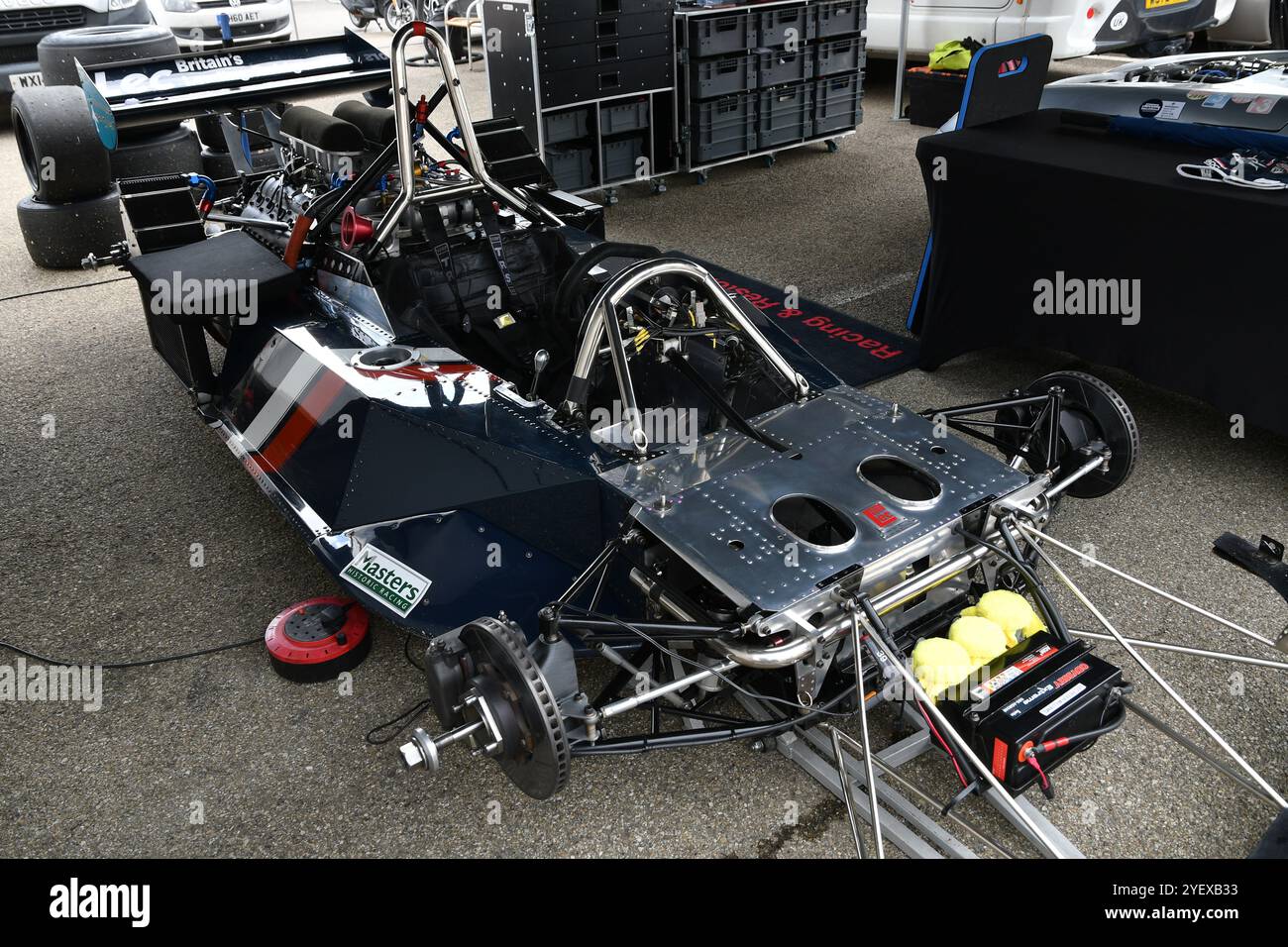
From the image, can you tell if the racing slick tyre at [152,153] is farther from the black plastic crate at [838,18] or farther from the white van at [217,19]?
the black plastic crate at [838,18]

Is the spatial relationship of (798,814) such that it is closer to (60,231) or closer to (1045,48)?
(1045,48)

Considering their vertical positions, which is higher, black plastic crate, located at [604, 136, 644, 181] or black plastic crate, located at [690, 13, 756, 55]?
black plastic crate, located at [690, 13, 756, 55]

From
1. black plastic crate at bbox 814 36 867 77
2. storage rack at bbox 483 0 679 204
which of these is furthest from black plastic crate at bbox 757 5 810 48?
storage rack at bbox 483 0 679 204

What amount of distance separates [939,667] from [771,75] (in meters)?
6.80

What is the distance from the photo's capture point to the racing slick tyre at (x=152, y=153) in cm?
702

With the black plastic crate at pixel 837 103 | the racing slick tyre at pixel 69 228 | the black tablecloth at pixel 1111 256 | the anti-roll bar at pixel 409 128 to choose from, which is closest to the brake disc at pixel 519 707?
the anti-roll bar at pixel 409 128

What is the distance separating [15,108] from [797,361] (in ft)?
18.1

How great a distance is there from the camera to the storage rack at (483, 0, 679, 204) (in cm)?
712

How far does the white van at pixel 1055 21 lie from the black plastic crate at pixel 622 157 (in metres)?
3.40

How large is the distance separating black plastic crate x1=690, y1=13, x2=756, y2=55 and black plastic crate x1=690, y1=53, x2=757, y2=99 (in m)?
0.07

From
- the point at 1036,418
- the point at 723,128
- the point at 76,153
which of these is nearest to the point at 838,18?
the point at 723,128

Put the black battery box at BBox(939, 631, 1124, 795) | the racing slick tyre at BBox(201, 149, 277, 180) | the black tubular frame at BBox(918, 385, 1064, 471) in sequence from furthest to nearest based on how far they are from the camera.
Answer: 1. the racing slick tyre at BBox(201, 149, 277, 180)
2. the black tubular frame at BBox(918, 385, 1064, 471)
3. the black battery box at BBox(939, 631, 1124, 795)

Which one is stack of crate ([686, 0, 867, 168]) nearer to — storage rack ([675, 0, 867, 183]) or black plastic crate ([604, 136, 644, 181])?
storage rack ([675, 0, 867, 183])
